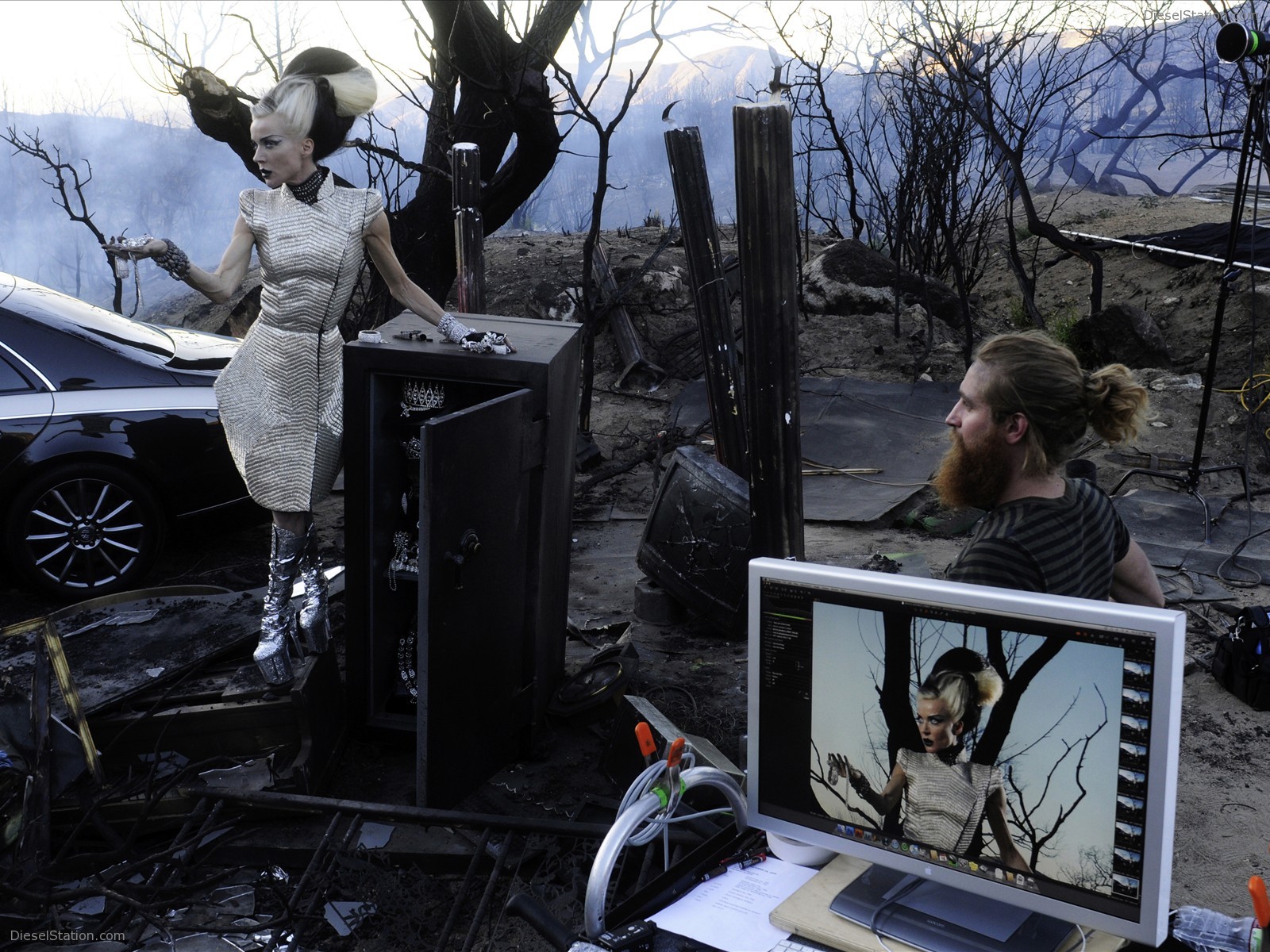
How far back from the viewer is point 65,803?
331 cm

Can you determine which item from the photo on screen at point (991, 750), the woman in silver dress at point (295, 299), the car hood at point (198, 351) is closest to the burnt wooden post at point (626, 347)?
the car hood at point (198, 351)

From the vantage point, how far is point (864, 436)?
314 inches

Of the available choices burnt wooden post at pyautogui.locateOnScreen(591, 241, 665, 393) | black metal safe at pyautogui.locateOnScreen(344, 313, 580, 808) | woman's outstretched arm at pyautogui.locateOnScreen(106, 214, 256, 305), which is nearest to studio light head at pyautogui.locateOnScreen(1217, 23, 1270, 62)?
black metal safe at pyautogui.locateOnScreen(344, 313, 580, 808)

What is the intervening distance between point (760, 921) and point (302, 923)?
1.68 metres

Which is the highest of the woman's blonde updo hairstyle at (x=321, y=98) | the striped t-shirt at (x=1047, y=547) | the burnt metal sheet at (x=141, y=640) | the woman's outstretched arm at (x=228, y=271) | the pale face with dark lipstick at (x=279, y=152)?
the woman's blonde updo hairstyle at (x=321, y=98)

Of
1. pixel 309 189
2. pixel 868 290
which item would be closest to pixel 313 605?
pixel 309 189

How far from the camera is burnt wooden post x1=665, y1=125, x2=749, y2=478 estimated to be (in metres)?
5.25

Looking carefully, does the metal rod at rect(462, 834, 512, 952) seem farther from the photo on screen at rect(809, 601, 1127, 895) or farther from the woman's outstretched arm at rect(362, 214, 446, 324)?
the woman's outstretched arm at rect(362, 214, 446, 324)

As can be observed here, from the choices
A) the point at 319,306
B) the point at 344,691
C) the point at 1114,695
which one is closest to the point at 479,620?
the point at 344,691

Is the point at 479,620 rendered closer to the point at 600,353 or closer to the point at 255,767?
the point at 255,767

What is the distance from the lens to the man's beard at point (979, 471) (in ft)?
7.38

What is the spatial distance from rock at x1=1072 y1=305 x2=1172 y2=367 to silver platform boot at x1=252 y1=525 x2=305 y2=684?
25.4 feet

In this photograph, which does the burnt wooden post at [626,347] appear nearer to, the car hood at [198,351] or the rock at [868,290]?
the rock at [868,290]

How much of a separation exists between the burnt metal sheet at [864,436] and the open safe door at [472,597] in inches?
136
